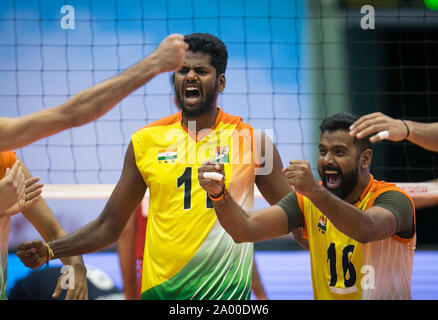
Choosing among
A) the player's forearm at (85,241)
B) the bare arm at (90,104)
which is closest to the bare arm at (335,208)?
the bare arm at (90,104)

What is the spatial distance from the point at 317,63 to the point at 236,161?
4.63 metres

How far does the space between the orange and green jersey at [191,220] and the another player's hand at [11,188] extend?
0.63 metres

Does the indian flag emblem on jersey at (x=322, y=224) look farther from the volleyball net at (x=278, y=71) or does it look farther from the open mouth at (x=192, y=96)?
the volleyball net at (x=278, y=71)

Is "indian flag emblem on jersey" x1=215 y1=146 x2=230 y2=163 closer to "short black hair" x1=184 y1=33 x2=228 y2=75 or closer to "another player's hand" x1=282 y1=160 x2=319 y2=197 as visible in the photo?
"short black hair" x1=184 y1=33 x2=228 y2=75

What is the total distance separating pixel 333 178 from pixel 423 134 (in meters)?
0.47

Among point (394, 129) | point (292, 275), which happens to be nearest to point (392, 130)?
point (394, 129)

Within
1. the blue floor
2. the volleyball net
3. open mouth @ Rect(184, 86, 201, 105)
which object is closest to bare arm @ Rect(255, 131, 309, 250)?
open mouth @ Rect(184, 86, 201, 105)

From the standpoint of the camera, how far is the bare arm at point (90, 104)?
8.31 ft

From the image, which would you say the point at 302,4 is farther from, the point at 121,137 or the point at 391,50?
the point at 121,137

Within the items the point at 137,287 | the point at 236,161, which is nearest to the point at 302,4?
the point at 137,287

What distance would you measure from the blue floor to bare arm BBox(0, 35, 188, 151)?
295cm

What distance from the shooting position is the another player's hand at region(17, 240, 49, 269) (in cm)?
299

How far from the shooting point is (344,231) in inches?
106

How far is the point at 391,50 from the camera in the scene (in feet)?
26.4
